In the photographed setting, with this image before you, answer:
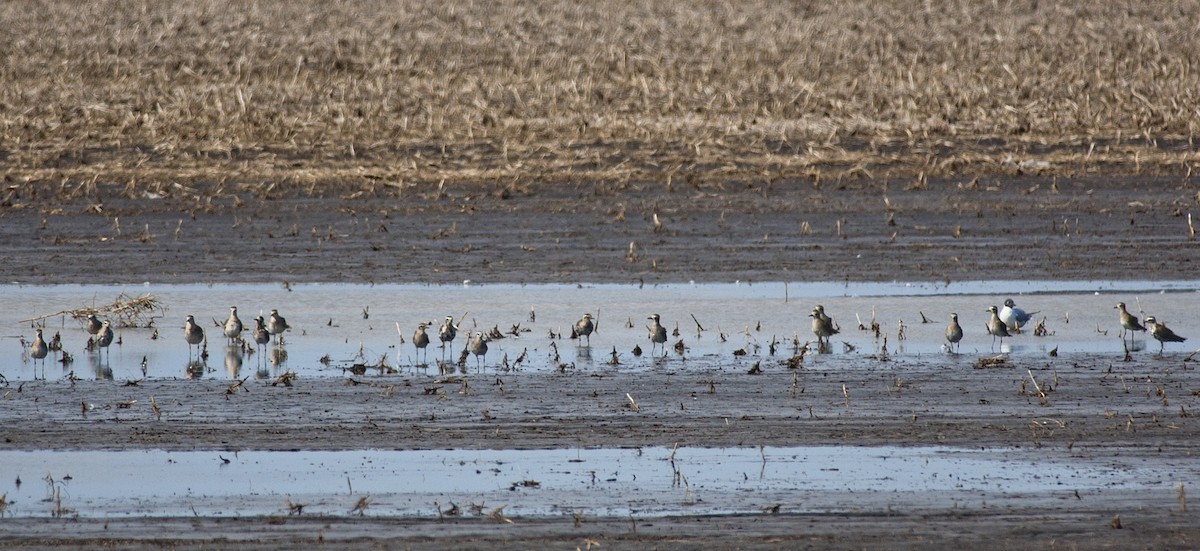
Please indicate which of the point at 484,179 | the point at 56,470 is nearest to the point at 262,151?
the point at 484,179

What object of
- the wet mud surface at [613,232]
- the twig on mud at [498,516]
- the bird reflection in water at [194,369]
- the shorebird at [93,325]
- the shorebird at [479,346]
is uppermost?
the wet mud surface at [613,232]

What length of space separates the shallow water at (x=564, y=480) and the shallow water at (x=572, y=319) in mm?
2922

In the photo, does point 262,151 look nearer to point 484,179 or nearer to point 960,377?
point 484,179

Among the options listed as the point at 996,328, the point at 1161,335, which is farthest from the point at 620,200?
the point at 1161,335

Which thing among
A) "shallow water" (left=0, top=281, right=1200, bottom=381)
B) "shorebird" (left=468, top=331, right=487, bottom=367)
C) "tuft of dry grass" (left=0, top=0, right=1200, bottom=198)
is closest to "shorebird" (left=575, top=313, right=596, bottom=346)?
"shallow water" (left=0, top=281, right=1200, bottom=381)

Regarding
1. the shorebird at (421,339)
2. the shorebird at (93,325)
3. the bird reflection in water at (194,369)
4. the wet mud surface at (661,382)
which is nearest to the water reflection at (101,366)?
the wet mud surface at (661,382)

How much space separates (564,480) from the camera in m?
8.66

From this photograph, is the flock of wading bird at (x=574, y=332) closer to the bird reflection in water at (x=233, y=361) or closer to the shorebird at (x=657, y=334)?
the shorebird at (x=657, y=334)

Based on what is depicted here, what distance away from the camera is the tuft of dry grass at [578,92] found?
77.2ft

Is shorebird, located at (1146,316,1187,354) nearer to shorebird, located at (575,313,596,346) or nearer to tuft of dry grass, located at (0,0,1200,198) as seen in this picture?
shorebird, located at (575,313,596,346)

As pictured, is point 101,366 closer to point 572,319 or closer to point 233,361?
point 233,361

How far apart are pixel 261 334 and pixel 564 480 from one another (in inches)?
194

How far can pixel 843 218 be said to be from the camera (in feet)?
67.2

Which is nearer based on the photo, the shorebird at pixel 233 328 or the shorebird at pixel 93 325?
the shorebird at pixel 233 328
